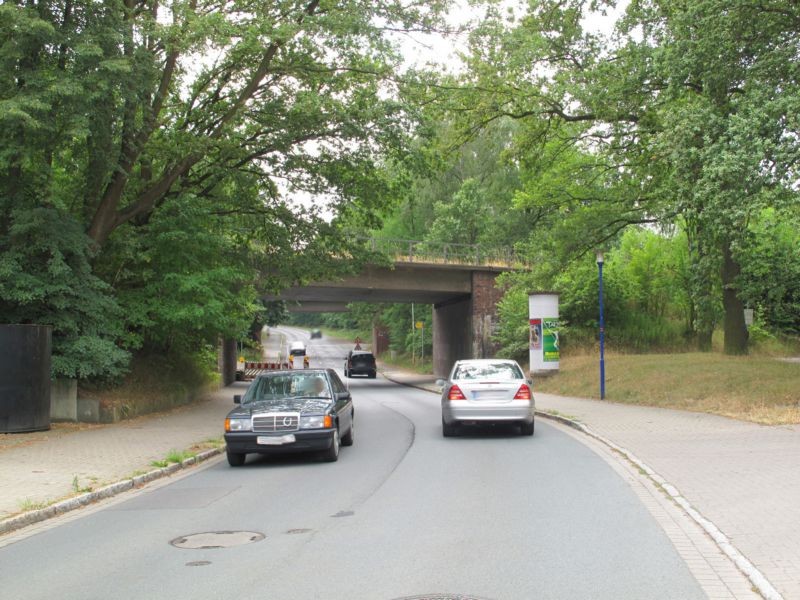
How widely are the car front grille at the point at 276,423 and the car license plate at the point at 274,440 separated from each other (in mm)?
95

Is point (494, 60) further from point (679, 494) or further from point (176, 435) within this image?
point (679, 494)

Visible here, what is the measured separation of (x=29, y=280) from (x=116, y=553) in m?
10.2

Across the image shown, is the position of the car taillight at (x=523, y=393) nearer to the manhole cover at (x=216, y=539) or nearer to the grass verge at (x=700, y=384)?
the grass verge at (x=700, y=384)

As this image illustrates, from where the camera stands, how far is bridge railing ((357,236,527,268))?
37.3 metres

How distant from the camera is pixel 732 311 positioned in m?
23.0

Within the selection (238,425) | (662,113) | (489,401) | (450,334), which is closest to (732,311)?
(662,113)

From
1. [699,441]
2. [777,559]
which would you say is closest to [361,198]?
[699,441]

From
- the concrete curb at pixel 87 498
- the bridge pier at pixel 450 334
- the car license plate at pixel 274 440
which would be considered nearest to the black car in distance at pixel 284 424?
the car license plate at pixel 274 440

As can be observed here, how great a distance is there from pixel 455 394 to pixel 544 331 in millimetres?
13862

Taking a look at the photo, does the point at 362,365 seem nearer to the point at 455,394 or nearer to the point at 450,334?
the point at 450,334

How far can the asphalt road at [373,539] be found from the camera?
200 inches

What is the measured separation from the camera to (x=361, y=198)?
21359 millimetres

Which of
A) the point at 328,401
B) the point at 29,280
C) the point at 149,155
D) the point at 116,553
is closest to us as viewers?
the point at 116,553

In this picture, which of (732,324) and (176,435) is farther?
(732,324)
